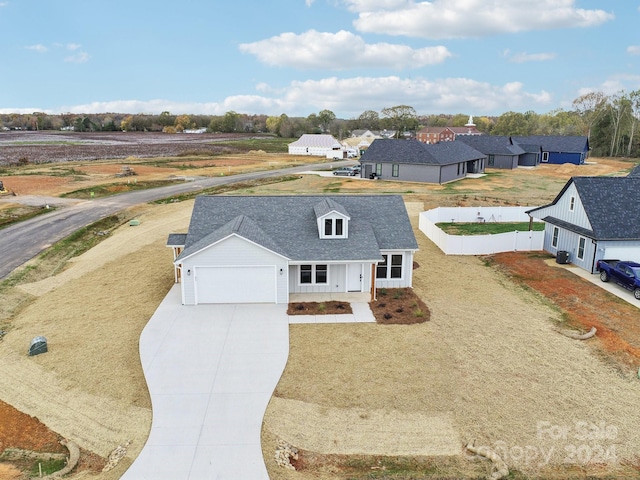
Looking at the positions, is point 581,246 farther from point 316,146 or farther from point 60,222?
point 316,146

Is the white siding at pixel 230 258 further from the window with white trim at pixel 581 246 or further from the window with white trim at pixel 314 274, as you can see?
the window with white trim at pixel 581 246

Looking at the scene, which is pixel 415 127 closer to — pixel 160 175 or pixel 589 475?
pixel 160 175

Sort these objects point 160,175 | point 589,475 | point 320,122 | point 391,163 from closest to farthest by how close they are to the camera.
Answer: point 589,475
point 391,163
point 160,175
point 320,122

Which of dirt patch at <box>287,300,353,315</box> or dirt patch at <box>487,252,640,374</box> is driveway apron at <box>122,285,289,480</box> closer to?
dirt patch at <box>287,300,353,315</box>

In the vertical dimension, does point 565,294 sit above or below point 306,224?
below

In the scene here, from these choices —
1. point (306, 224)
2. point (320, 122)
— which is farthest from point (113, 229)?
point (320, 122)

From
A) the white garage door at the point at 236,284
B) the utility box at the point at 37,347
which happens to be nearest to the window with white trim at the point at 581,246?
the white garage door at the point at 236,284
